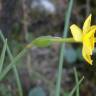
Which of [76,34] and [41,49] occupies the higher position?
[76,34]

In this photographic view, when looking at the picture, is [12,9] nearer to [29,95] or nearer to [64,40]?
[29,95]

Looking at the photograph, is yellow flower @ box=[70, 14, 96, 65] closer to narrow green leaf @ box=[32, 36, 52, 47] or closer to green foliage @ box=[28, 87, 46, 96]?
narrow green leaf @ box=[32, 36, 52, 47]

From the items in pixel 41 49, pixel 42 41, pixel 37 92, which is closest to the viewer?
pixel 42 41

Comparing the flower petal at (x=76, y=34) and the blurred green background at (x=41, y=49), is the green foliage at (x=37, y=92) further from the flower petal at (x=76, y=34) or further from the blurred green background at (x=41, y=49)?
the flower petal at (x=76, y=34)

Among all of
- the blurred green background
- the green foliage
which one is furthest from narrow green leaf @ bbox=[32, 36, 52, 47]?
the green foliage

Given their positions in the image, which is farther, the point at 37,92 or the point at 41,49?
the point at 41,49

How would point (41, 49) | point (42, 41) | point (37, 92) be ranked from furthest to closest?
point (41, 49) < point (37, 92) < point (42, 41)

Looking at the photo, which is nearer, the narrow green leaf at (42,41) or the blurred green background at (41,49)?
the narrow green leaf at (42,41)

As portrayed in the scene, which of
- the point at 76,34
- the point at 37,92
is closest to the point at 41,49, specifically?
the point at 37,92

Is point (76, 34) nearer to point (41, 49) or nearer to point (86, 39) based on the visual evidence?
point (86, 39)

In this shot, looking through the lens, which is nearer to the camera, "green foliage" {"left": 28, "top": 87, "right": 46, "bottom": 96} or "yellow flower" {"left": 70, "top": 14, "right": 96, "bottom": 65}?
"yellow flower" {"left": 70, "top": 14, "right": 96, "bottom": 65}

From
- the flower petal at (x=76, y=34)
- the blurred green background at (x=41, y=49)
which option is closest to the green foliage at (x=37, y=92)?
the blurred green background at (x=41, y=49)

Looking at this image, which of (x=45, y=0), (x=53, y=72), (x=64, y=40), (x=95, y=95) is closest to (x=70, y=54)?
(x=53, y=72)

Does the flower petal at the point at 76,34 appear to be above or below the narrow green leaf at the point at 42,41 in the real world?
above
